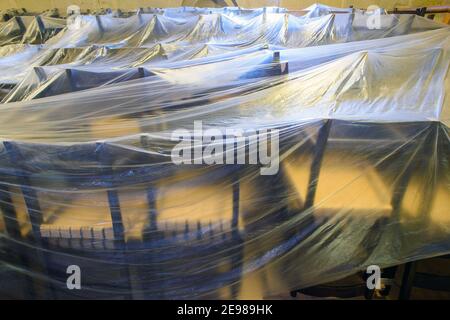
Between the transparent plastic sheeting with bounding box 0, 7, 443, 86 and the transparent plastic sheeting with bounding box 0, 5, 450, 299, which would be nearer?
the transparent plastic sheeting with bounding box 0, 5, 450, 299

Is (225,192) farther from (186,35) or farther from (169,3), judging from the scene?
(169,3)

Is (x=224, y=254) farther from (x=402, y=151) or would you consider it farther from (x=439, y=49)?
(x=439, y=49)

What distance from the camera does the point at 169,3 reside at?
507 centimetres

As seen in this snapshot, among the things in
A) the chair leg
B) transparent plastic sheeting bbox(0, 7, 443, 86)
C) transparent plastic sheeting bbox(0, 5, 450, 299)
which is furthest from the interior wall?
the chair leg

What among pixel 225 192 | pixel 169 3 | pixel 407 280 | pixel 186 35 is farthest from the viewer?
pixel 169 3

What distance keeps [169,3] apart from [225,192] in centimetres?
505

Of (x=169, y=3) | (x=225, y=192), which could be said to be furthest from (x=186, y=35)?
(x=225, y=192)

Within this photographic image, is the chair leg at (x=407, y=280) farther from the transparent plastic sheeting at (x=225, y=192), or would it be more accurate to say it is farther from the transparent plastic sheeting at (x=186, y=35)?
the transparent plastic sheeting at (x=186, y=35)

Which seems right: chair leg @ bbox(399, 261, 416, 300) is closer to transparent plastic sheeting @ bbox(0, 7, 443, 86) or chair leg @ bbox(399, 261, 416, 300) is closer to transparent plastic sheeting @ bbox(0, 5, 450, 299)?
transparent plastic sheeting @ bbox(0, 5, 450, 299)

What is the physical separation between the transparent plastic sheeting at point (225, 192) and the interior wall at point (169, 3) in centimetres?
410

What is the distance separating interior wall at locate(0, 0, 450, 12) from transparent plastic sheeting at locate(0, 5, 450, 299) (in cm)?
410

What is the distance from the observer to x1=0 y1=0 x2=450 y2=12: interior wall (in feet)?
15.1

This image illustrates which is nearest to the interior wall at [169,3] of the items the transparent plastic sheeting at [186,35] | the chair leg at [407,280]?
the transparent plastic sheeting at [186,35]
